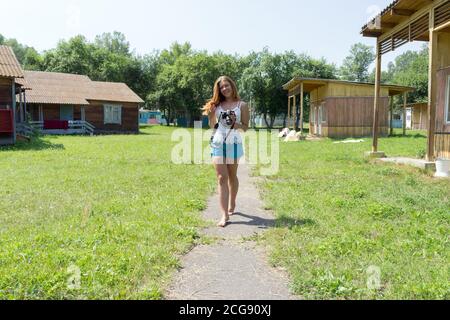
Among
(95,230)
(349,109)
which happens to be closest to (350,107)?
(349,109)

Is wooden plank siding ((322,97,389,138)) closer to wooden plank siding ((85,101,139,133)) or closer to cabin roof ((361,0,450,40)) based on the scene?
cabin roof ((361,0,450,40))

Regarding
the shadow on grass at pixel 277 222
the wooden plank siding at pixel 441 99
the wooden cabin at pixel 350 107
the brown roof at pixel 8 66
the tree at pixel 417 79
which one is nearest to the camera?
the shadow on grass at pixel 277 222

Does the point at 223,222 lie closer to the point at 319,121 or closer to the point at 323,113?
the point at 323,113

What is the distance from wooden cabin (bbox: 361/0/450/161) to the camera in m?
9.45

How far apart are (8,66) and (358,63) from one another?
308 feet

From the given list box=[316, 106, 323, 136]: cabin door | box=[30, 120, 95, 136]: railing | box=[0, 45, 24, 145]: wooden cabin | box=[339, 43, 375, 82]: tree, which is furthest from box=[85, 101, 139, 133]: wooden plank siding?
box=[339, 43, 375, 82]: tree

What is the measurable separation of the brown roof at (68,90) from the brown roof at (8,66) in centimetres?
926

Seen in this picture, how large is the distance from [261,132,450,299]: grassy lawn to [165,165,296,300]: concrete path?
162 mm

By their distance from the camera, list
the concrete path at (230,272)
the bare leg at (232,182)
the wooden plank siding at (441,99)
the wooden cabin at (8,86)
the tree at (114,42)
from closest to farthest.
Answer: the concrete path at (230,272) < the bare leg at (232,182) < the wooden plank siding at (441,99) < the wooden cabin at (8,86) < the tree at (114,42)

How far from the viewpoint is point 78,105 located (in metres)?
30.8

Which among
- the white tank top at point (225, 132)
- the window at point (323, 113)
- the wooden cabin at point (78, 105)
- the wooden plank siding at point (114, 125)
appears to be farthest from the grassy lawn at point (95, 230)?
the wooden plank siding at point (114, 125)

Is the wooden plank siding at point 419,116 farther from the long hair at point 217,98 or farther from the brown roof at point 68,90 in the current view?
the long hair at point 217,98

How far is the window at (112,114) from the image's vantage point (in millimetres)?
33250

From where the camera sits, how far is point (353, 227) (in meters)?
4.92
